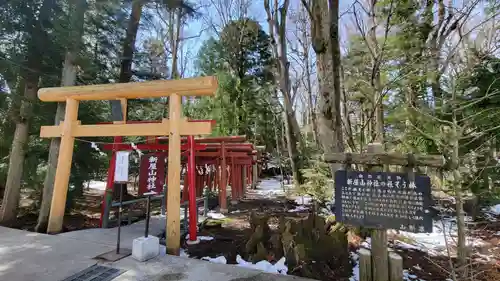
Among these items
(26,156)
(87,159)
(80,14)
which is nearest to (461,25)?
(80,14)

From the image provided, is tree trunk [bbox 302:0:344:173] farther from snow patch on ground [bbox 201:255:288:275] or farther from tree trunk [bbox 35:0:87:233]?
tree trunk [bbox 35:0:87:233]

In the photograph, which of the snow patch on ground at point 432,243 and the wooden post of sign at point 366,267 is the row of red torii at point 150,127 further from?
the snow patch on ground at point 432,243

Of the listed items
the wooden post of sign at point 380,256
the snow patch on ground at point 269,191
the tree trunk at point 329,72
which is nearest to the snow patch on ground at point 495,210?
the tree trunk at point 329,72

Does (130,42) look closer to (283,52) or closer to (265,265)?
(283,52)

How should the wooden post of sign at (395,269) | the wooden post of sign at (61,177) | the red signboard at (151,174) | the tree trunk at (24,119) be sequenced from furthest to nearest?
the tree trunk at (24,119), the wooden post of sign at (61,177), the red signboard at (151,174), the wooden post of sign at (395,269)

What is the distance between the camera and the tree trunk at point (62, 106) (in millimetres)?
5691

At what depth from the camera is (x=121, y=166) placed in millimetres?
3990

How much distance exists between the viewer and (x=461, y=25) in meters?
8.60

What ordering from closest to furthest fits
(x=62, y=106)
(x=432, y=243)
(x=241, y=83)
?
(x=432, y=243) → (x=62, y=106) → (x=241, y=83)

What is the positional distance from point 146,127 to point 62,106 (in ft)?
8.69

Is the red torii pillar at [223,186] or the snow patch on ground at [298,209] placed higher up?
the red torii pillar at [223,186]

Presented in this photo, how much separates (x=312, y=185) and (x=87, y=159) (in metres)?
6.54

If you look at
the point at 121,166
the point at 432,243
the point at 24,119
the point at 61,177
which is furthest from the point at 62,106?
the point at 432,243

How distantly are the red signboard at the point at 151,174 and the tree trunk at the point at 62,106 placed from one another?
2798 mm
